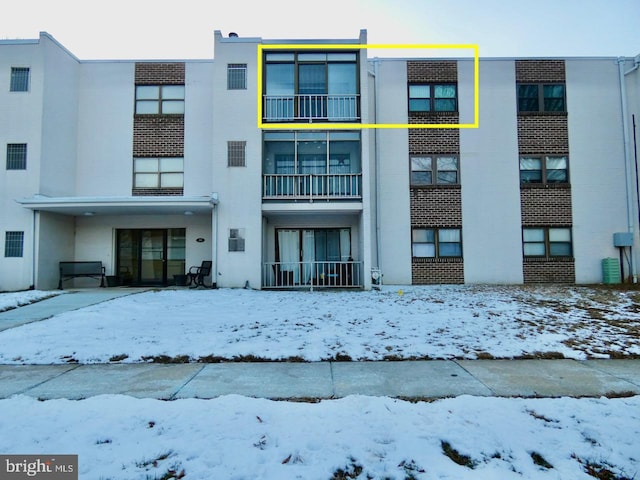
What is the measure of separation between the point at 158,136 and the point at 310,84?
5.96 m

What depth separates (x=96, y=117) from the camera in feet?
46.1

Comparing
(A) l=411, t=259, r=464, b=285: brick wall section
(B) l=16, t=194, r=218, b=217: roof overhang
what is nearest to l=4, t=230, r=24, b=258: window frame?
(B) l=16, t=194, r=218, b=217: roof overhang

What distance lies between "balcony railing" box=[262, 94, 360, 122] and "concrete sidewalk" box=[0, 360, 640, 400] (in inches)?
392

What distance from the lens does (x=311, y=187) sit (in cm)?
1257

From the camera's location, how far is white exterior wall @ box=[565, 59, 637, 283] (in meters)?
14.3

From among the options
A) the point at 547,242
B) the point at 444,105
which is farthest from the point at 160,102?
the point at 547,242

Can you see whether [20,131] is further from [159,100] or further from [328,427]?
[328,427]

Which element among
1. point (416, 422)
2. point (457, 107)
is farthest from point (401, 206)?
point (416, 422)

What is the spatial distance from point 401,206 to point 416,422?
1175 cm

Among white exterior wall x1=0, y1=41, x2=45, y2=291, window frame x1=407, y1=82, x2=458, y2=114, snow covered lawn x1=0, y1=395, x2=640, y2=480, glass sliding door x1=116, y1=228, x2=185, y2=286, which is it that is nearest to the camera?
snow covered lawn x1=0, y1=395, x2=640, y2=480

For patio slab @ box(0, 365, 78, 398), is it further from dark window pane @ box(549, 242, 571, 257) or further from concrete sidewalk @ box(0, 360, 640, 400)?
dark window pane @ box(549, 242, 571, 257)

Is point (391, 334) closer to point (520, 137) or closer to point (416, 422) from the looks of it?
point (416, 422)

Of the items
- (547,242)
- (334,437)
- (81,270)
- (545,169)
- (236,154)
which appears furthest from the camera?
(545,169)

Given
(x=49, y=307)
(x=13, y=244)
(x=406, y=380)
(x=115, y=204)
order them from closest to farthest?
1. (x=406, y=380)
2. (x=49, y=307)
3. (x=115, y=204)
4. (x=13, y=244)
